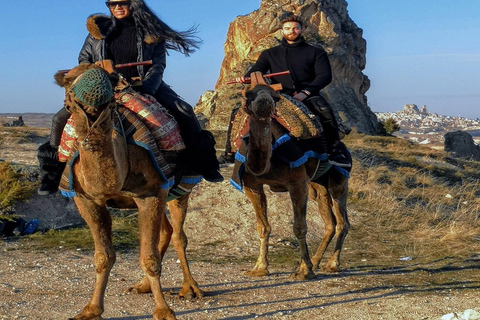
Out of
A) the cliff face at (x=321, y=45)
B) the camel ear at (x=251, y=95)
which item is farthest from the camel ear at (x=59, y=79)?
the cliff face at (x=321, y=45)

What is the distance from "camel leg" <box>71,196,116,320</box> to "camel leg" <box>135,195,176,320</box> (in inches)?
12.2

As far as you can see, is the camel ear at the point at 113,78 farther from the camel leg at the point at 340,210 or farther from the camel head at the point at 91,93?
the camel leg at the point at 340,210

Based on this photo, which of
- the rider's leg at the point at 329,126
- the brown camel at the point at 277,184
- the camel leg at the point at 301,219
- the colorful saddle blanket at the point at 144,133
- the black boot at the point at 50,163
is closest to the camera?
the colorful saddle blanket at the point at 144,133

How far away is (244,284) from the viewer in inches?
300

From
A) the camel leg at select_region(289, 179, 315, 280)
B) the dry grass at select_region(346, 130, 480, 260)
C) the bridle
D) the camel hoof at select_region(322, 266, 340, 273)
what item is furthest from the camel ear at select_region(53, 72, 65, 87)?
the dry grass at select_region(346, 130, 480, 260)

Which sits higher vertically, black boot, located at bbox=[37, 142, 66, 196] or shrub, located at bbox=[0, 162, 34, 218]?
black boot, located at bbox=[37, 142, 66, 196]

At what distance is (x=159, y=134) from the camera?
228 inches

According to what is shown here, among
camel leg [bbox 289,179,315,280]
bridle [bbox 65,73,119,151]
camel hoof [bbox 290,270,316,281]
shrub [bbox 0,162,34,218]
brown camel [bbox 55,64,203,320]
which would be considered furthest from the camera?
shrub [bbox 0,162,34,218]

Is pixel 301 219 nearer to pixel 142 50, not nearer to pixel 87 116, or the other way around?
pixel 142 50

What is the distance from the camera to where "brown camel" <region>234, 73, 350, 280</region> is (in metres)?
6.73

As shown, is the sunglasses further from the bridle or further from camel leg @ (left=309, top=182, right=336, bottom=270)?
camel leg @ (left=309, top=182, right=336, bottom=270)

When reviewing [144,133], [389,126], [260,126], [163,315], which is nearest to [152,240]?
[163,315]

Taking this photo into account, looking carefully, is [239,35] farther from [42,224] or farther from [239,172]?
[239,172]

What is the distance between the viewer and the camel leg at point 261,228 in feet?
26.6
